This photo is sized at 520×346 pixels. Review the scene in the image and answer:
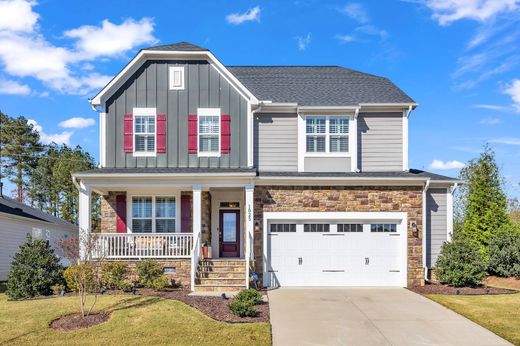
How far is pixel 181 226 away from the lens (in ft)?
52.4

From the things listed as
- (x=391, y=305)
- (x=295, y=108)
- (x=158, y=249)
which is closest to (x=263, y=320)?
(x=391, y=305)

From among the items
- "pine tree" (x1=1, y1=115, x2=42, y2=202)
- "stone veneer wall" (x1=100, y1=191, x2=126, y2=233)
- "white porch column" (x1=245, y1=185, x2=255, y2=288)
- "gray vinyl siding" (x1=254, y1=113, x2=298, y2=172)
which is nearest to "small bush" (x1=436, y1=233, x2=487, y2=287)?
"gray vinyl siding" (x1=254, y1=113, x2=298, y2=172)

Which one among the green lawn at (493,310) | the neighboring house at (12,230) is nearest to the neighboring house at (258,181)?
the green lawn at (493,310)

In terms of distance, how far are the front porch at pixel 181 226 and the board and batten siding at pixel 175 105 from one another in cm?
113

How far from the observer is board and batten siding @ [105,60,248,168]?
625 inches

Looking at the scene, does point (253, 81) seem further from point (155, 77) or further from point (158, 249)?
point (158, 249)

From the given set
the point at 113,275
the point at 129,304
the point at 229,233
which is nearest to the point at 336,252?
the point at 229,233

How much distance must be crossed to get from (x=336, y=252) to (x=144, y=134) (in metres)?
7.95

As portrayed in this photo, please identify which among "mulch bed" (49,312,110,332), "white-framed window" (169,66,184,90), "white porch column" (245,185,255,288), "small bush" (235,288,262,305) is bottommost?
"mulch bed" (49,312,110,332)

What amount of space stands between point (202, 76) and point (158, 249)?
249 inches

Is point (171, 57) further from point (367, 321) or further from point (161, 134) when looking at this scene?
point (367, 321)

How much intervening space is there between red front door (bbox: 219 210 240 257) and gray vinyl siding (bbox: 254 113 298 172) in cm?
221

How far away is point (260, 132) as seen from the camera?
16297 mm

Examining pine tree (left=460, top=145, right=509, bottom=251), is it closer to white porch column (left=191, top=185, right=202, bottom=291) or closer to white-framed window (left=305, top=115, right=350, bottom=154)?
white-framed window (left=305, top=115, right=350, bottom=154)
